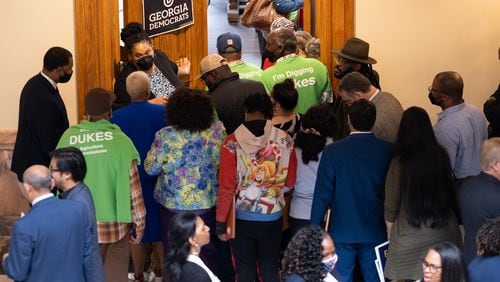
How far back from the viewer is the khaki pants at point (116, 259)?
21.4 ft

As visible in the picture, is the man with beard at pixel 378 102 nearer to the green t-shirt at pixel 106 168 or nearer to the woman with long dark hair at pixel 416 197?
the woman with long dark hair at pixel 416 197

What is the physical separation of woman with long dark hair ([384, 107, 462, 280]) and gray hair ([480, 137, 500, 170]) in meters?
0.36

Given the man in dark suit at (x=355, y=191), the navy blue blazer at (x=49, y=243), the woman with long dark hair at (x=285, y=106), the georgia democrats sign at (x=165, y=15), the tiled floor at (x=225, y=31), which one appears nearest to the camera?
the navy blue blazer at (x=49, y=243)

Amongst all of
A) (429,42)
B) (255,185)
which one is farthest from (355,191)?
(429,42)

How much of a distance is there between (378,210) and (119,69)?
3.10 metres

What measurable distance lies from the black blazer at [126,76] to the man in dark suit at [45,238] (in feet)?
8.26

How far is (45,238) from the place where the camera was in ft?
16.4

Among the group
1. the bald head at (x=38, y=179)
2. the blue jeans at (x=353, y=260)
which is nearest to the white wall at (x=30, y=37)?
the blue jeans at (x=353, y=260)

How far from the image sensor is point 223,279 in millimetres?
7074

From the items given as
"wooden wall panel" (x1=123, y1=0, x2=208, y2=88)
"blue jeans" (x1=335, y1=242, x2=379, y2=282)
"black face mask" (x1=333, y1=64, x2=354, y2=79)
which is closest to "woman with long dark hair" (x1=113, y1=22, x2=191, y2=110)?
"wooden wall panel" (x1=123, y1=0, x2=208, y2=88)

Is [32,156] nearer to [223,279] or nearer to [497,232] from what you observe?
[223,279]

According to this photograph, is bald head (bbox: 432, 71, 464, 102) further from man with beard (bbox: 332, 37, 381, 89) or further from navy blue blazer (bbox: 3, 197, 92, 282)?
navy blue blazer (bbox: 3, 197, 92, 282)

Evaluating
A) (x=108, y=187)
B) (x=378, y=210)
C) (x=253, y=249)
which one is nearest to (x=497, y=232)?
(x=378, y=210)

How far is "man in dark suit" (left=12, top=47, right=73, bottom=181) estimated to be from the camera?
275 inches
